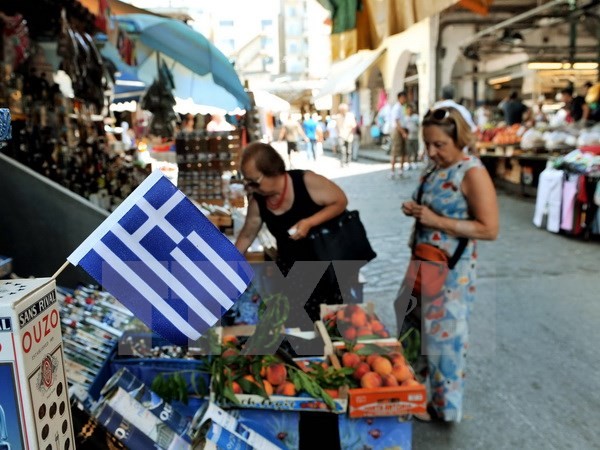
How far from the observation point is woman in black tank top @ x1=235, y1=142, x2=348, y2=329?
3242 mm

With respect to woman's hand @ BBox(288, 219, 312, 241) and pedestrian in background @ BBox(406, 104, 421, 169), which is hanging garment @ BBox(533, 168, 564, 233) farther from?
pedestrian in background @ BBox(406, 104, 421, 169)

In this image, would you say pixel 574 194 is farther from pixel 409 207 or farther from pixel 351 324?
pixel 351 324

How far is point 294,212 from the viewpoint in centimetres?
338

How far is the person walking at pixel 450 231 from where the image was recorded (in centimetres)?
295

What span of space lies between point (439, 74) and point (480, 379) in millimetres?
15484

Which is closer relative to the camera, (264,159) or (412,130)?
(264,159)

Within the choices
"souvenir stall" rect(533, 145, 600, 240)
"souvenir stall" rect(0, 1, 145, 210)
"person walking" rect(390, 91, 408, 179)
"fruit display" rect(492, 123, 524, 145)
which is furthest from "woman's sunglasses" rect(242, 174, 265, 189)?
"person walking" rect(390, 91, 408, 179)

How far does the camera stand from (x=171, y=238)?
4.91ft

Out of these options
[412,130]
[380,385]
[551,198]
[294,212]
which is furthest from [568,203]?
[412,130]

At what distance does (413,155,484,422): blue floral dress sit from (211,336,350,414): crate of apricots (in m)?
0.86

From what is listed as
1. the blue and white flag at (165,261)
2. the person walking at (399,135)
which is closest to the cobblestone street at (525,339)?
the blue and white flag at (165,261)

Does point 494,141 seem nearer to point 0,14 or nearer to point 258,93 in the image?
point 258,93

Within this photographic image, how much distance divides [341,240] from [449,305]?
2.55 ft

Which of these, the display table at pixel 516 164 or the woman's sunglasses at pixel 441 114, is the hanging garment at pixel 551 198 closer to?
the display table at pixel 516 164
